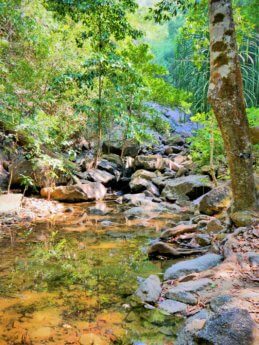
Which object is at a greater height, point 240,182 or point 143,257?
point 240,182

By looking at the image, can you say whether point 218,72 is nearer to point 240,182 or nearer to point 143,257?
point 240,182

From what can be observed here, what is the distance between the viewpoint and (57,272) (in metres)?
3.72

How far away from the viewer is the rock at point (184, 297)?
272cm

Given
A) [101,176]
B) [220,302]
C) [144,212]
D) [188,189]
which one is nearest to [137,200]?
[144,212]

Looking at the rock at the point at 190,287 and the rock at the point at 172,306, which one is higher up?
the rock at the point at 190,287

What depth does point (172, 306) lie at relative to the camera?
2.72 m

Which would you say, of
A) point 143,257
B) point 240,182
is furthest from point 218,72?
point 143,257

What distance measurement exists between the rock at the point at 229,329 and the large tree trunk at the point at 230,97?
2.47 meters

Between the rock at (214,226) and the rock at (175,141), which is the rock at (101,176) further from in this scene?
the rock at (175,141)

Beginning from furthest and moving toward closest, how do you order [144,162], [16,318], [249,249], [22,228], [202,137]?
[144,162] → [202,137] → [22,228] → [249,249] → [16,318]

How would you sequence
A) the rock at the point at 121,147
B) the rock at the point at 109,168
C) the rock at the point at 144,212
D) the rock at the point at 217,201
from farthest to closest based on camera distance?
1. the rock at the point at 121,147
2. the rock at the point at 109,168
3. the rock at the point at 144,212
4. the rock at the point at 217,201

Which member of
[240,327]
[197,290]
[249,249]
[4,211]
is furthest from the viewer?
[4,211]

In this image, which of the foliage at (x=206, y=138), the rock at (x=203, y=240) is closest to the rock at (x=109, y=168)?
the foliage at (x=206, y=138)

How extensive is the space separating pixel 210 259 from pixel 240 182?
3.73ft
